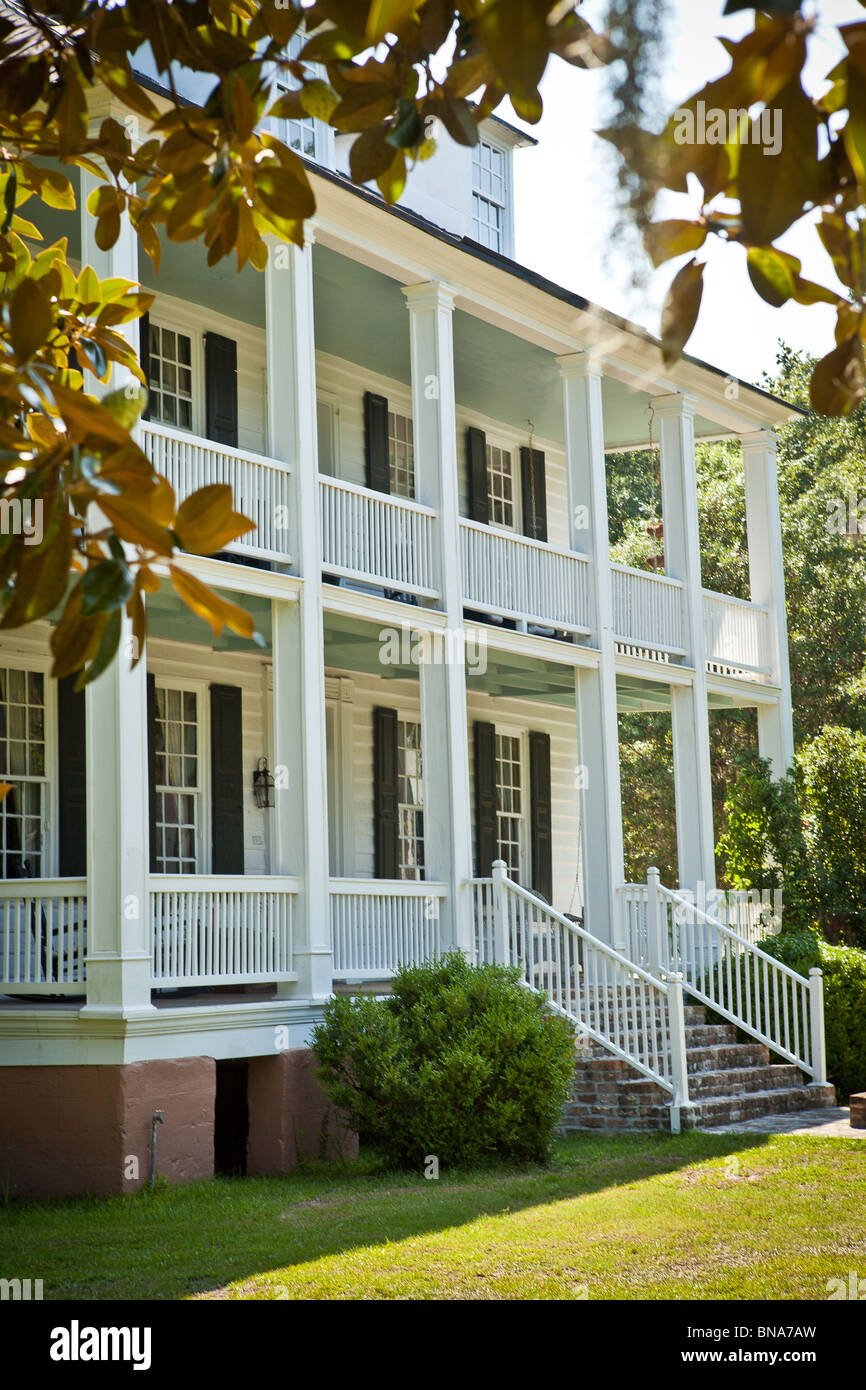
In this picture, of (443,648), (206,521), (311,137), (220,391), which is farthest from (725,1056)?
(206,521)

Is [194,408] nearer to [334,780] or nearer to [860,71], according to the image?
[334,780]

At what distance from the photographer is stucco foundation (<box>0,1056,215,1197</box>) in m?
10.4

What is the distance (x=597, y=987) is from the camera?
1323cm

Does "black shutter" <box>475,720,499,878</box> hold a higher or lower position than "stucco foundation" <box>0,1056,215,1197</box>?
higher

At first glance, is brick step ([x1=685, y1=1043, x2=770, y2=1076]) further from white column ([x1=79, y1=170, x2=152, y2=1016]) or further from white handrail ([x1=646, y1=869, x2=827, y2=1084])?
white column ([x1=79, y1=170, x2=152, y2=1016])

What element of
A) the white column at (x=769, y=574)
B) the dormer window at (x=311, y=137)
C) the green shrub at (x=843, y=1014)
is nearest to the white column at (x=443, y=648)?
the dormer window at (x=311, y=137)

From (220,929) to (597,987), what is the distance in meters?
3.54

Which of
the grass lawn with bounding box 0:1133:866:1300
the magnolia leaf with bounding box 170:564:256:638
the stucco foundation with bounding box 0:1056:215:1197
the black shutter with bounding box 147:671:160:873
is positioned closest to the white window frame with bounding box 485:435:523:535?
the black shutter with bounding box 147:671:160:873

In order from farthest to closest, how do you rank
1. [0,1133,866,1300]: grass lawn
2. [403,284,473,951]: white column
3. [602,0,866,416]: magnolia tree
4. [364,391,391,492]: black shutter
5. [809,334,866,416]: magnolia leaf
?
[364,391,391,492]: black shutter, [403,284,473,951]: white column, [0,1133,866,1300]: grass lawn, [809,334,866,416]: magnolia leaf, [602,0,866,416]: magnolia tree

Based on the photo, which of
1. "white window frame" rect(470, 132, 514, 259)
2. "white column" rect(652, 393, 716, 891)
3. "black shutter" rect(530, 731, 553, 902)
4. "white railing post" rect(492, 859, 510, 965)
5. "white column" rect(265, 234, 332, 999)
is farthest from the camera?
"black shutter" rect(530, 731, 553, 902)

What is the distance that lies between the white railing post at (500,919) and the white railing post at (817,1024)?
3416 mm

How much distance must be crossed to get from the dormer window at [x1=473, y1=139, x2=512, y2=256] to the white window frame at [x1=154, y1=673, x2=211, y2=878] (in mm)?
7357

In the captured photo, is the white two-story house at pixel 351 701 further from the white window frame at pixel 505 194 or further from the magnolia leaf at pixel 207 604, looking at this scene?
the magnolia leaf at pixel 207 604
